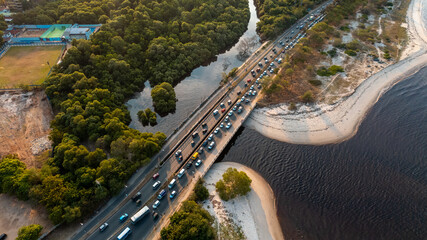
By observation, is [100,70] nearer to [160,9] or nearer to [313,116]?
[160,9]

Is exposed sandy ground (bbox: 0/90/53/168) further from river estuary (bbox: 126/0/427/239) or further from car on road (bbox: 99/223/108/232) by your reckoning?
car on road (bbox: 99/223/108/232)

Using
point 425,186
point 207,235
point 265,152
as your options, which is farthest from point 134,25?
point 425,186

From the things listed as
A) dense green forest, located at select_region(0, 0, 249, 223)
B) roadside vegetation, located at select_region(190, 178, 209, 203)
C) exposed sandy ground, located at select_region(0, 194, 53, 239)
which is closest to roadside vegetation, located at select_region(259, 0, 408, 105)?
dense green forest, located at select_region(0, 0, 249, 223)

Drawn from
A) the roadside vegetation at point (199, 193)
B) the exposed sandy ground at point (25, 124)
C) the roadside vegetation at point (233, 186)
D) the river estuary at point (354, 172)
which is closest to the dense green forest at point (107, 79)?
the exposed sandy ground at point (25, 124)

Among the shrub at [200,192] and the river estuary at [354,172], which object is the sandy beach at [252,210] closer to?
the shrub at [200,192]

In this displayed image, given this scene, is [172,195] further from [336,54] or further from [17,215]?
[336,54]
